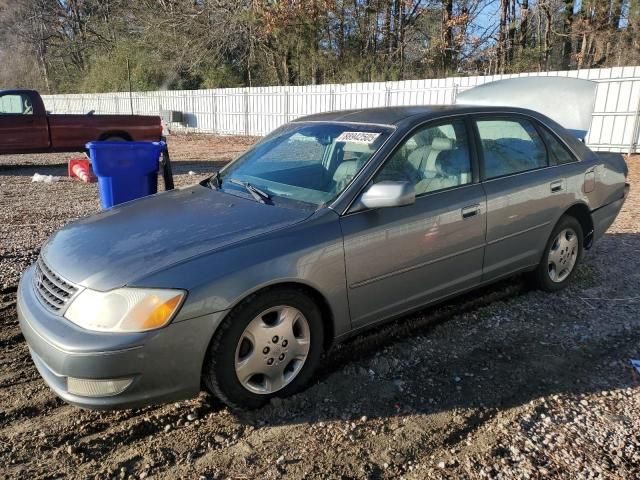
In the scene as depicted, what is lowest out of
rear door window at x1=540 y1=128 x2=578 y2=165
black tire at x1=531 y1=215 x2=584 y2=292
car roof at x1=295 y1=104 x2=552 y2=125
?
black tire at x1=531 y1=215 x2=584 y2=292

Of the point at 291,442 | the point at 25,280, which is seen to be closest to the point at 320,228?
the point at 291,442

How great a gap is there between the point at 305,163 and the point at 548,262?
2.27 meters

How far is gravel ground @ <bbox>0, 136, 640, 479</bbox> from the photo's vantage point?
2480 millimetres

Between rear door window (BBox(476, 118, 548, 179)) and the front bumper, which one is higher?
rear door window (BBox(476, 118, 548, 179))

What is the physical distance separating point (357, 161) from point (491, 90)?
5.39 m

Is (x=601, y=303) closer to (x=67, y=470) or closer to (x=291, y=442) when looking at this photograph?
(x=291, y=442)

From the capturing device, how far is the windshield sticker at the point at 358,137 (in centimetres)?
346

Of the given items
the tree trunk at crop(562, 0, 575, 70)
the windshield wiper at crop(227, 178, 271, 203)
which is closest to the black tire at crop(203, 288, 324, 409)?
the windshield wiper at crop(227, 178, 271, 203)

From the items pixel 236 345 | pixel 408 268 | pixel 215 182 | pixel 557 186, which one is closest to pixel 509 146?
pixel 557 186

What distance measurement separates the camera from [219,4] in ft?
85.0

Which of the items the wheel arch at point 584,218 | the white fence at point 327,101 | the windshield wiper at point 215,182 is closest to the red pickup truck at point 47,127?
the white fence at point 327,101

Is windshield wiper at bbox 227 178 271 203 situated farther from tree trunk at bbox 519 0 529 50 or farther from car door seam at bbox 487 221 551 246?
tree trunk at bbox 519 0 529 50

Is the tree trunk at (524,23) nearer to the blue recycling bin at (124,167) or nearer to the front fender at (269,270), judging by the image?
the blue recycling bin at (124,167)

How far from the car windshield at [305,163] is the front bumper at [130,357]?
3.61ft
